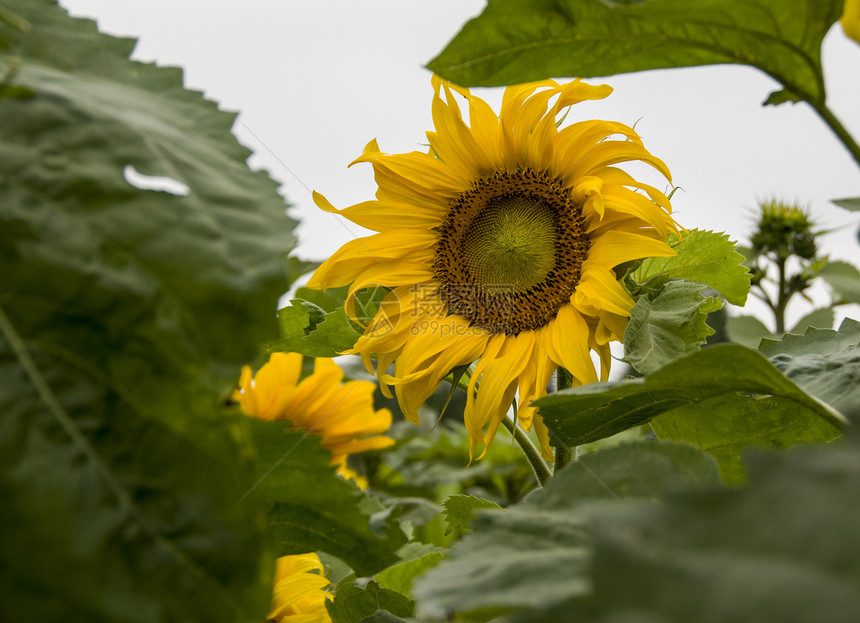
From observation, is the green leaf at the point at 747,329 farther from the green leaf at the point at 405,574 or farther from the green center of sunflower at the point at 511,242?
the green leaf at the point at 405,574

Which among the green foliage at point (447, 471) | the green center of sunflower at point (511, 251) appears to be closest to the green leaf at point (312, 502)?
the green center of sunflower at point (511, 251)

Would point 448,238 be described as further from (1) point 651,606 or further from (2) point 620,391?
(1) point 651,606

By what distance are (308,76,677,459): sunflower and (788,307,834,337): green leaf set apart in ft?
2.47

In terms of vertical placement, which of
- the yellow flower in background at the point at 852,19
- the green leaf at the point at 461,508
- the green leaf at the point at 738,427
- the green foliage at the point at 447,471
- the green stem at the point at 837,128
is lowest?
the green leaf at the point at 461,508

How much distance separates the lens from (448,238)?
85 centimetres

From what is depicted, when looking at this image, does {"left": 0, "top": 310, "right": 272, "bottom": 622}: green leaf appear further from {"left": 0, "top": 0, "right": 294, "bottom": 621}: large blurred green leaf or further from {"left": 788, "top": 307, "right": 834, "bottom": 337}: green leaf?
{"left": 788, "top": 307, "right": 834, "bottom": 337}: green leaf

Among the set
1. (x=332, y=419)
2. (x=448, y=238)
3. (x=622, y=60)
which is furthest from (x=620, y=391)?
(x=332, y=419)

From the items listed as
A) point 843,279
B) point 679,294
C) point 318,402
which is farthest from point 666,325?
point 843,279

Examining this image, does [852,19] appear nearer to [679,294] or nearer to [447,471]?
[679,294]

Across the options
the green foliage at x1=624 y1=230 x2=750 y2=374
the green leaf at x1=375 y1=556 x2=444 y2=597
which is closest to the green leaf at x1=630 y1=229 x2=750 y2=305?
the green foliage at x1=624 y1=230 x2=750 y2=374

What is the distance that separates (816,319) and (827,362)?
1.00 m

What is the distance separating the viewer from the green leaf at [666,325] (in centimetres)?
57

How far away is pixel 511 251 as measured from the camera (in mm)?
869

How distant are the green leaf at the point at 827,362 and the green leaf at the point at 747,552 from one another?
0.20m
